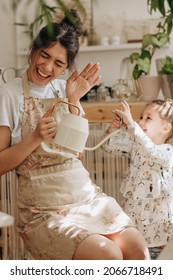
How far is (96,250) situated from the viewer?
0.93 meters

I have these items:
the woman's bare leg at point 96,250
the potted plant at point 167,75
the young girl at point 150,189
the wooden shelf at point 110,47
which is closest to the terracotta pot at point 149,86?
the potted plant at point 167,75

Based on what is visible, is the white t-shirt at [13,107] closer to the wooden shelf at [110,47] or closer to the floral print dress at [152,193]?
the floral print dress at [152,193]

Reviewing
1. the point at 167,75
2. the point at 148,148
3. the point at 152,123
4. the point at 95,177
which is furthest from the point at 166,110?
the point at 167,75

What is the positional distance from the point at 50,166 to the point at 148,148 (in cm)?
31

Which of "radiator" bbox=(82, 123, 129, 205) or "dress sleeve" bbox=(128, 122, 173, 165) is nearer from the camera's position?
"dress sleeve" bbox=(128, 122, 173, 165)

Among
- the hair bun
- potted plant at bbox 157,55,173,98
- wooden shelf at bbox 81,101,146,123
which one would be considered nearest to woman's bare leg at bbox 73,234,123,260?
the hair bun

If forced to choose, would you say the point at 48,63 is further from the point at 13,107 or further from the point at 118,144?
the point at 118,144

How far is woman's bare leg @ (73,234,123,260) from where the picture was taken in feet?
3.04

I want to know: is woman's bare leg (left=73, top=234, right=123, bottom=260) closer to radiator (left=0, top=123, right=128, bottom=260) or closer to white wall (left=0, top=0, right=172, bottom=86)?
radiator (left=0, top=123, right=128, bottom=260)

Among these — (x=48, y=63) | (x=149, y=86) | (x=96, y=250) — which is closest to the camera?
(x=96, y=250)

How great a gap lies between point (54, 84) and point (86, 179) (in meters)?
0.23

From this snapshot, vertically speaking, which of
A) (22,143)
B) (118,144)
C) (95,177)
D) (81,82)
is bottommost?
(95,177)

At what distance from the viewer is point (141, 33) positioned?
208 centimetres

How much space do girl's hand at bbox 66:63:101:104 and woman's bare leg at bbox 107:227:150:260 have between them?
0.98ft
